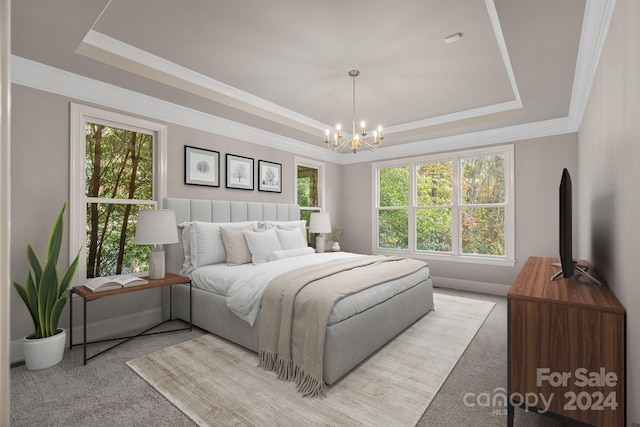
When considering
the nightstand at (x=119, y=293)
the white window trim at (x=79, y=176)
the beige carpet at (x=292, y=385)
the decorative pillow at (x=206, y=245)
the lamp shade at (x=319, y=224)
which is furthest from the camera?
the lamp shade at (x=319, y=224)

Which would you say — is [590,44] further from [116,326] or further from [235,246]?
[116,326]

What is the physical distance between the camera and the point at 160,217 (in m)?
2.99

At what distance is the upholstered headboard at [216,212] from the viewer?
11.6 feet

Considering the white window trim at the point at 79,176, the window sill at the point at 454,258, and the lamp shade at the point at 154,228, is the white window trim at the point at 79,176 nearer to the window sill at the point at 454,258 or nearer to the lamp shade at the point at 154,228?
the lamp shade at the point at 154,228

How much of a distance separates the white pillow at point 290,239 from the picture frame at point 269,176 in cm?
89

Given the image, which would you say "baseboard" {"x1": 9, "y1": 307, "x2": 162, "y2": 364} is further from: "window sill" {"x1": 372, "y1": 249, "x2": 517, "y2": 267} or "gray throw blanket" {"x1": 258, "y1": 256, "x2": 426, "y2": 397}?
"window sill" {"x1": 372, "y1": 249, "x2": 517, "y2": 267}

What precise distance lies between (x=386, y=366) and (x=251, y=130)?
350 cm

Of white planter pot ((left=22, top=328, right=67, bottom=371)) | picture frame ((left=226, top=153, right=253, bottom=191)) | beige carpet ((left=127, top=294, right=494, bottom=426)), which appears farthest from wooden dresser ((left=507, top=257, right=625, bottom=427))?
picture frame ((left=226, top=153, right=253, bottom=191))

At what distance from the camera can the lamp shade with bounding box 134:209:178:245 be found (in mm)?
2918

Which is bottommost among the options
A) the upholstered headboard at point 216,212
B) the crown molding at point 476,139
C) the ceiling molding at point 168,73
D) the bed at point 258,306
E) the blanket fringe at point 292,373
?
the blanket fringe at point 292,373

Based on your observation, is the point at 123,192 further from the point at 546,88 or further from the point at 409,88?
the point at 546,88

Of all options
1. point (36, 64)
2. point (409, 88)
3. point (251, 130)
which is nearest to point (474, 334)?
point (409, 88)

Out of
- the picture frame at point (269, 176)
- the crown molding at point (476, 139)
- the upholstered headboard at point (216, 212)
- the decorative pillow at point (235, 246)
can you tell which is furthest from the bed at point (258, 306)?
the crown molding at point (476, 139)

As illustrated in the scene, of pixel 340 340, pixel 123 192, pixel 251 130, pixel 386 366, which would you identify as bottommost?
pixel 386 366
